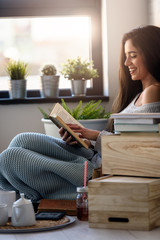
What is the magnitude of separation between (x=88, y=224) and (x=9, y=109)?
1859 millimetres

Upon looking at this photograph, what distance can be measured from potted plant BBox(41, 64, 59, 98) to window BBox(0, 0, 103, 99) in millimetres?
176

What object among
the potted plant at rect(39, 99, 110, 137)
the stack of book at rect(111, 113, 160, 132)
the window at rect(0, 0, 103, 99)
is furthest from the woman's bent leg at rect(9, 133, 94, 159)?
the window at rect(0, 0, 103, 99)

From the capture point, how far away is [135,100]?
2.77 meters

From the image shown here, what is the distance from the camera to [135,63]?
266cm

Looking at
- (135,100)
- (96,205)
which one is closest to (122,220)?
(96,205)

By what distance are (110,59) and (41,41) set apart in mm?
650

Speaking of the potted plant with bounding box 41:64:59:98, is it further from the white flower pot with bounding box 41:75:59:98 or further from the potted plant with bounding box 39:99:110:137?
the potted plant with bounding box 39:99:110:137

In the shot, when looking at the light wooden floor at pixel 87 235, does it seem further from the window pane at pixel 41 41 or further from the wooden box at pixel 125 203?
the window pane at pixel 41 41

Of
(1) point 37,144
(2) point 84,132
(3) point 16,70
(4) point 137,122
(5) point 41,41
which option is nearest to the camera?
(4) point 137,122

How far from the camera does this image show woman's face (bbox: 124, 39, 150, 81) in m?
2.65

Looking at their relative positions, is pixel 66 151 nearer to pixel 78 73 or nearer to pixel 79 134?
pixel 79 134

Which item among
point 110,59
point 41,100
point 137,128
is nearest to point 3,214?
point 137,128

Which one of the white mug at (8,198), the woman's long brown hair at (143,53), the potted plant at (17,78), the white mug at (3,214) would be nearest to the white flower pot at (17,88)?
the potted plant at (17,78)

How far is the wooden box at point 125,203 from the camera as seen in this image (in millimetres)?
1914
